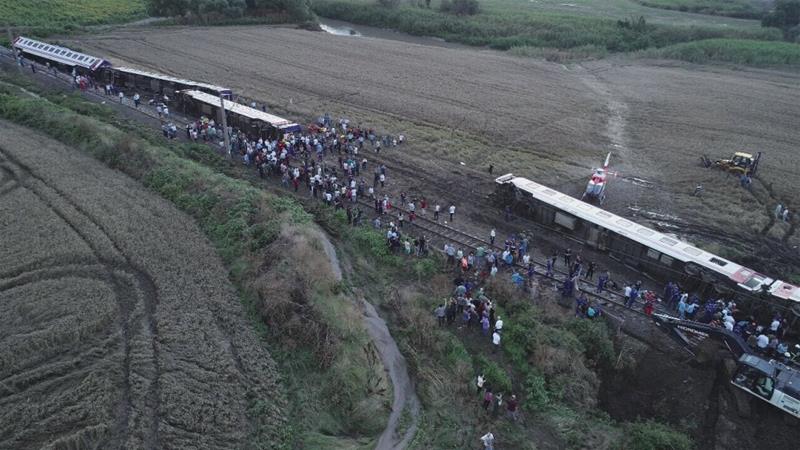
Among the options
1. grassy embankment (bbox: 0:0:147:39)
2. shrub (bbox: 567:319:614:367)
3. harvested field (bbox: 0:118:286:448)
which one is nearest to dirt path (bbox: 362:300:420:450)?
harvested field (bbox: 0:118:286:448)

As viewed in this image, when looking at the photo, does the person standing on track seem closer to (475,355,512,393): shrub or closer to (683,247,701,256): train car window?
(683,247,701,256): train car window

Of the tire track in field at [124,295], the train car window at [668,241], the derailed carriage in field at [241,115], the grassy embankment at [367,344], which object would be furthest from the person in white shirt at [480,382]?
the derailed carriage in field at [241,115]

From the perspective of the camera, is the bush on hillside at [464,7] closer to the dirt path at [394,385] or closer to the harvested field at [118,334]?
the harvested field at [118,334]

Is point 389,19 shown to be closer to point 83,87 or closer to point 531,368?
point 83,87

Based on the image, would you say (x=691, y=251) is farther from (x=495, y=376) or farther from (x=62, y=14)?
(x=62, y=14)

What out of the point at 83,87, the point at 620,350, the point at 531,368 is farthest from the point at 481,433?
the point at 83,87
